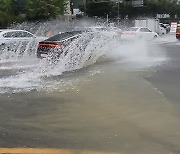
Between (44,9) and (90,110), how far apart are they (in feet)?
122

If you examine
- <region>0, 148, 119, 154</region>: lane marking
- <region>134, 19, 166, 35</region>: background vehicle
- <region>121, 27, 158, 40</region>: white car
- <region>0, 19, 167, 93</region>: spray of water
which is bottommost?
<region>134, 19, 166, 35</region>: background vehicle

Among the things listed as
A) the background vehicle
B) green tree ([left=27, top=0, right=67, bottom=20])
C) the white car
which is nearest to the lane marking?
the white car

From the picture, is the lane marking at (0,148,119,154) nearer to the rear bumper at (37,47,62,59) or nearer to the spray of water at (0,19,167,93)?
the spray of water at (0,19,167,93)

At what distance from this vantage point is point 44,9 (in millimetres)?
44188

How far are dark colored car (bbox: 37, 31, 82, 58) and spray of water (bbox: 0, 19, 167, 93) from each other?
0.23 meters

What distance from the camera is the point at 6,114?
7.93 m

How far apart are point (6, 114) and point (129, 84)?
4.13 m

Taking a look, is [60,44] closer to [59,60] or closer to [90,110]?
[59,60]

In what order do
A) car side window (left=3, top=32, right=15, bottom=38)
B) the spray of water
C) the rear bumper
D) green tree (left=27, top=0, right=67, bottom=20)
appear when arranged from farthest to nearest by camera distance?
green tree (left=27, top=0, right=67, bottom=20), car side window (left=3, top=32, right=15, bottom=38), the rear bumper, the spray of water

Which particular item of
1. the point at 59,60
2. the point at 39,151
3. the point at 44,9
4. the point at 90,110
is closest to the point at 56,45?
the point at 59,60

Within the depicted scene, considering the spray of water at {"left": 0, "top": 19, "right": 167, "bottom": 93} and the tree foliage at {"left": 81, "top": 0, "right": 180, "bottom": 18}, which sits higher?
the spray of water at {"left": 0, "top": 19, "right": 167, "bottom": 93}

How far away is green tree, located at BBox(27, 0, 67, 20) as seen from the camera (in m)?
44.0

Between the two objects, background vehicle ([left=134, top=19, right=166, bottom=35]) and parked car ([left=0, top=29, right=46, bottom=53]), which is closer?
parked car ([left=0, top=29, right=46, bottom=53])

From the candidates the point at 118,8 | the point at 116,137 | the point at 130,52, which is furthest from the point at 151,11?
the point at 116,137
